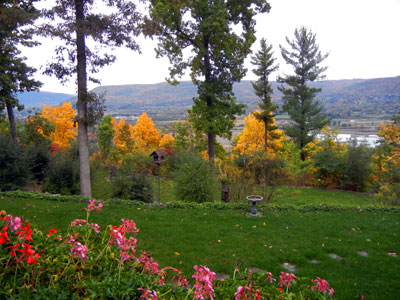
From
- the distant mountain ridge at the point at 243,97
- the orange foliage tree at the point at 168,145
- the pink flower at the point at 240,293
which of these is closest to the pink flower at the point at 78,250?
the pink flower at the point at 240,293

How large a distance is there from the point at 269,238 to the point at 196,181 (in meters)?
3.68

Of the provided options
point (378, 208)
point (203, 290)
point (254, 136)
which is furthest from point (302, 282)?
point (254, 136)

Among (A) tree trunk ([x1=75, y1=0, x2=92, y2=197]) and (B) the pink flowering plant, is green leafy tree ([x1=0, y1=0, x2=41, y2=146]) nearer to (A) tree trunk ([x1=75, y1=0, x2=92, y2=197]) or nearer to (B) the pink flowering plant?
(A) tree trunk ([x1=75, y1=0, x2=92, y2=197])

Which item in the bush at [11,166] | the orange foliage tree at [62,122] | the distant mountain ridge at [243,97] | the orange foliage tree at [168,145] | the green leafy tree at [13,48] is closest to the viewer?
the green leafy tree at [13,48]

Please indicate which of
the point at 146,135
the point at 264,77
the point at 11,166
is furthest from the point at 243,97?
the point at 11,166

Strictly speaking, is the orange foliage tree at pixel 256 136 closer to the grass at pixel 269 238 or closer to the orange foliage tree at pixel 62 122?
the orange foliage tree at pixel 62 122

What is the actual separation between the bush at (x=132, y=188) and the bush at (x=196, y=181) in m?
1.87

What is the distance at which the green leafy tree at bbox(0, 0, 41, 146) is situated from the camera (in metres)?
7.71

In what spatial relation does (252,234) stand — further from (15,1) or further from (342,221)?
(15,1)

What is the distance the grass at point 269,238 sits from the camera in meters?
3.94

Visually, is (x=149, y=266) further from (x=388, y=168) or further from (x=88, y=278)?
(x=388, y=168)

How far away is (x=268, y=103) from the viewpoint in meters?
22.0

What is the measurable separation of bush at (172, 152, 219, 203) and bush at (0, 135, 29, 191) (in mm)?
6211

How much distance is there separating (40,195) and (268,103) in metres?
17.8
